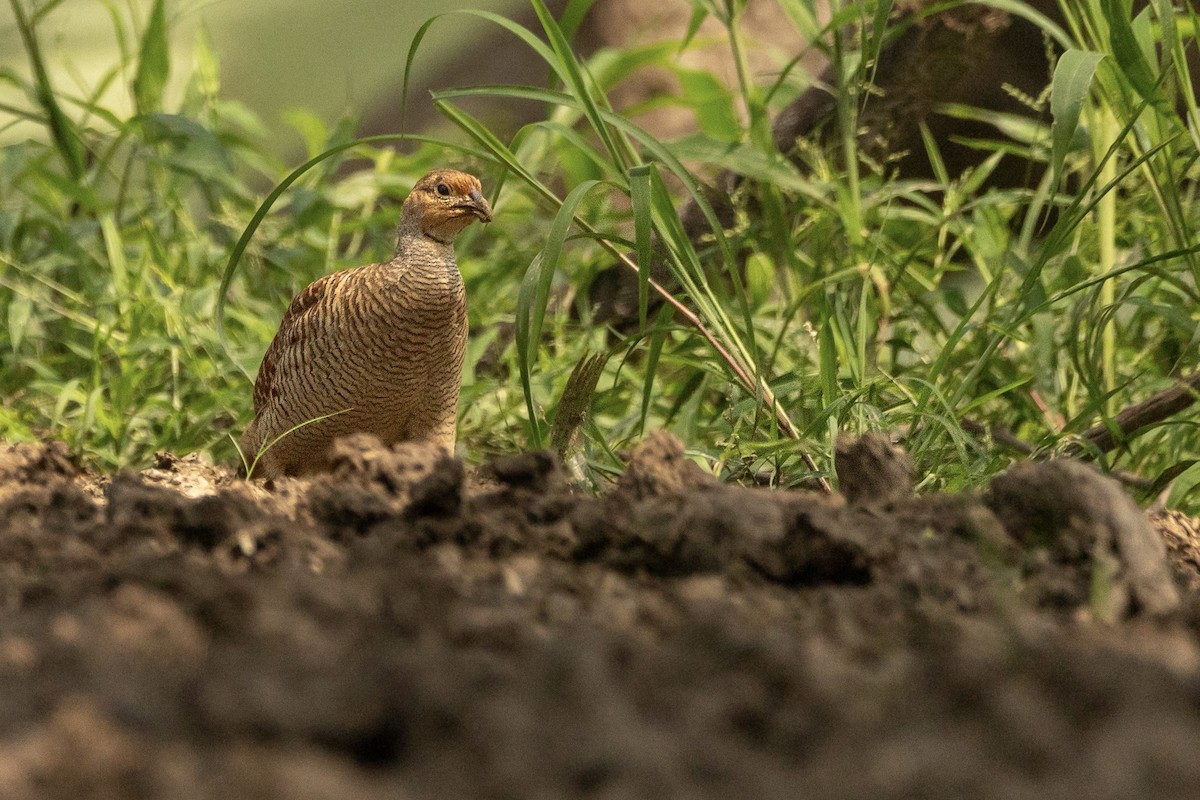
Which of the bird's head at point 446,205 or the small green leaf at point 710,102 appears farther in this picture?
the small green leaf at point 710,102

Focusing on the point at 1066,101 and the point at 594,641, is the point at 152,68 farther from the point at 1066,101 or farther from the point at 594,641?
the point at 594,641

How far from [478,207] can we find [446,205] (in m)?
0.07

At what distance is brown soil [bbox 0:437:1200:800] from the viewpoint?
2.76 ft

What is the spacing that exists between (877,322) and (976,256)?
29cm

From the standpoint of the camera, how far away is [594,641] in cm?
103

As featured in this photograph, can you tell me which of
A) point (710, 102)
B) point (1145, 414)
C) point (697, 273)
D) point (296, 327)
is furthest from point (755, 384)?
point (710, 102)

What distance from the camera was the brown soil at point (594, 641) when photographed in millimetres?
841

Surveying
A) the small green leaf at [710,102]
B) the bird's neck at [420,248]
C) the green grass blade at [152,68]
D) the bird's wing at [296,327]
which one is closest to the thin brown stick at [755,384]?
the bird's neck at [420,248]

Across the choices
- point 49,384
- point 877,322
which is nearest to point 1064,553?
point 877,322

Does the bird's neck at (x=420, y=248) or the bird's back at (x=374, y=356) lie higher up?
the bird's neck at (x=420, y=248)

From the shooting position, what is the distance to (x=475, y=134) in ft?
7.47

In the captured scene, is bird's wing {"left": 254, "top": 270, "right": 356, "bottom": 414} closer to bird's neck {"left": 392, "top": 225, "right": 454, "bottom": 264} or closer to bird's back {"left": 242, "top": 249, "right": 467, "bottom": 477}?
bird's back {"left": 242, "top": 249, "right": 467, "bottom": 477}

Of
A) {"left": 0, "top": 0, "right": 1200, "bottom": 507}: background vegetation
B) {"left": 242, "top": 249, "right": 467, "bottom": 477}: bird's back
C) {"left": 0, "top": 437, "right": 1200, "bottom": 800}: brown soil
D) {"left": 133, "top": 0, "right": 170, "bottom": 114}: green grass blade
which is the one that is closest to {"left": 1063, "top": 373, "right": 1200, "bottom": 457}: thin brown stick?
{"left": 0, "top": 0, "right": 1200, "bottom": 507}: background vegetation

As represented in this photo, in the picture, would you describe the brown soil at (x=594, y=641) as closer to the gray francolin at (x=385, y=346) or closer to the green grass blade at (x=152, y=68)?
the gray francolin at (x=385, y=346)
